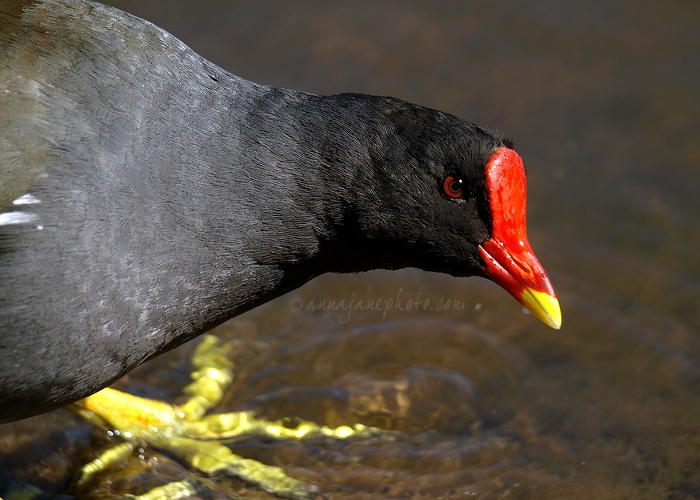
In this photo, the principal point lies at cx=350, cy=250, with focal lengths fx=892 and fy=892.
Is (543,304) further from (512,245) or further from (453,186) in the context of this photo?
(453,186)

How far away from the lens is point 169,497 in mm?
4566

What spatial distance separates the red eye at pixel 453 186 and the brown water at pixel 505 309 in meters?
1.80

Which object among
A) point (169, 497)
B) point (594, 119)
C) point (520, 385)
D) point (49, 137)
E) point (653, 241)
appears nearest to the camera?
point (49, 137)

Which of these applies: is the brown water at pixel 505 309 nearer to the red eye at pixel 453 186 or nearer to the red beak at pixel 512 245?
the red beak at pixel 512 245

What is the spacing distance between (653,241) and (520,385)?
5.10 ft

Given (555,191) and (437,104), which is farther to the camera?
(437,104)

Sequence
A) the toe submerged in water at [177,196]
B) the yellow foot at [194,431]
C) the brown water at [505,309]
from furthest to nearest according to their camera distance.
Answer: the brown water at [505,309] → the yellow foot at [194,431] → the toe submerged in water at [177,196]

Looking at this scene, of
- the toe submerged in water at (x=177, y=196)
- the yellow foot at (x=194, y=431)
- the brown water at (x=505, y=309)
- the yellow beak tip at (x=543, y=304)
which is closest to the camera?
the toe submerged in water at (x=177, y=196)

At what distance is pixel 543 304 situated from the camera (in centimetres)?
383

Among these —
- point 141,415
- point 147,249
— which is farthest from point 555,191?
point 147,249

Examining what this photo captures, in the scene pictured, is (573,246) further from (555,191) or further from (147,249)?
(147,249)

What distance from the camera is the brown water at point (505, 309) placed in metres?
4.85

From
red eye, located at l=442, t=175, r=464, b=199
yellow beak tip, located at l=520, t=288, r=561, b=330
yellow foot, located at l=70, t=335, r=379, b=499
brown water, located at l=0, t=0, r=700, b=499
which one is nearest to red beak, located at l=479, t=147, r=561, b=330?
yellow beak tip, located at l=520, t=288, r=561, b=330

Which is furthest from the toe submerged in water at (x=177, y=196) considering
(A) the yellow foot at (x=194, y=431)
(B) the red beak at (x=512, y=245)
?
(A) the yellow foot at (x=194, y=431)
